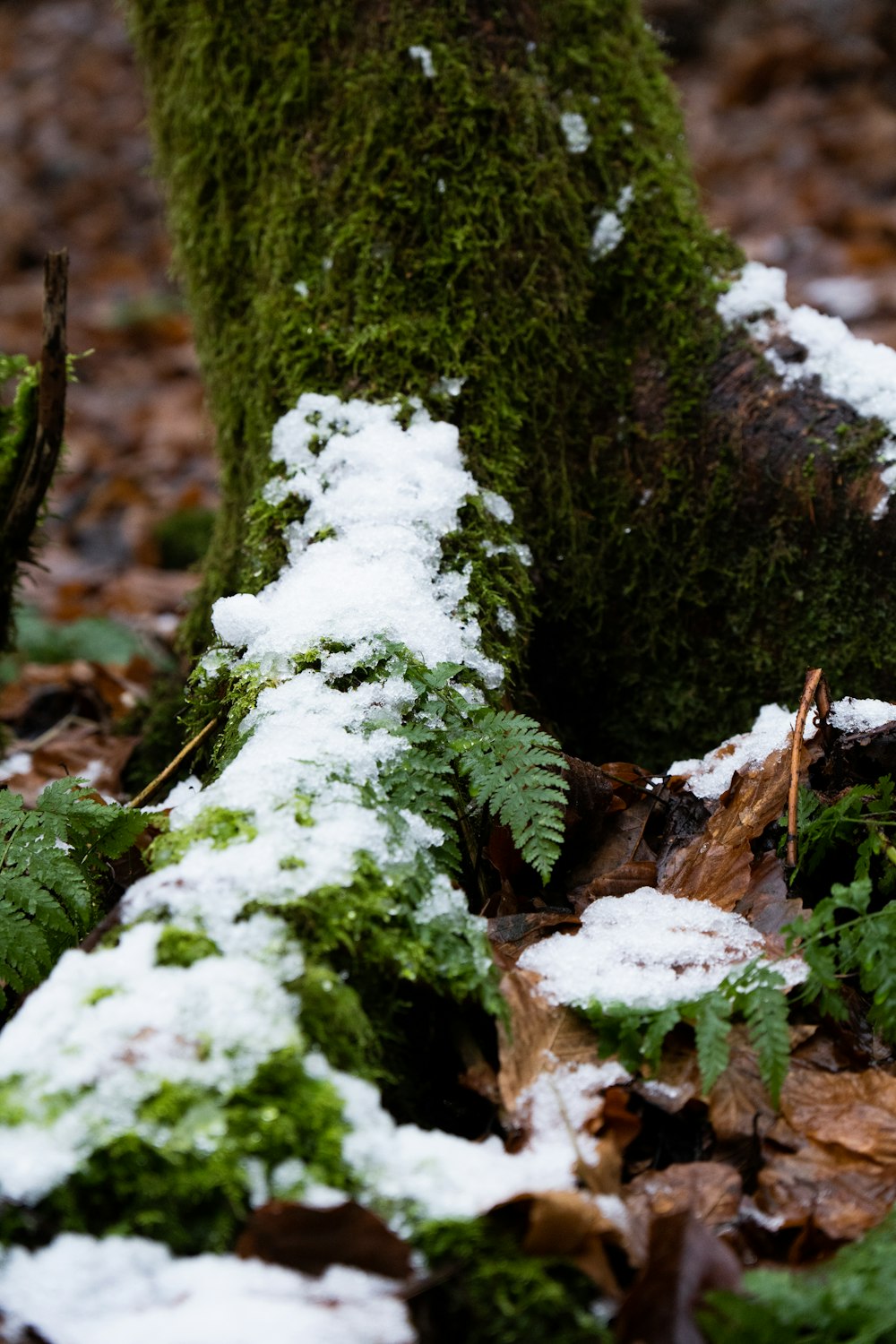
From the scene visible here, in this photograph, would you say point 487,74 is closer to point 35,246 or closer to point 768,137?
point 768,137

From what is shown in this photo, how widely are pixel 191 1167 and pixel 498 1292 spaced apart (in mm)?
403

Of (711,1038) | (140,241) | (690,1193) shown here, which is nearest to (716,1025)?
(711,1038)

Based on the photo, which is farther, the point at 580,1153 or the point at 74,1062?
the point at 580,1153

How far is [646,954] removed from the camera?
1.77 meters

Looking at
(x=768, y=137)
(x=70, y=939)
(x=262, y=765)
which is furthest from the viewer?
(x=768, y=137)

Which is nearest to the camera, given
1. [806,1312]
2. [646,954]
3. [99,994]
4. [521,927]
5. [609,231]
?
[806,1312]

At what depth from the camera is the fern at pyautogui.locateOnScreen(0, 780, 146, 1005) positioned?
183 centimetres

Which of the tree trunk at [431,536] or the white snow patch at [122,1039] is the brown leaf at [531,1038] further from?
the white snow patch at [122,1039]

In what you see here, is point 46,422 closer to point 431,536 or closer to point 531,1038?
point 431,536

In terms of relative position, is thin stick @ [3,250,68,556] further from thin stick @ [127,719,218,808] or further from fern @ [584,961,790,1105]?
fern @ [584,961,790,1105]

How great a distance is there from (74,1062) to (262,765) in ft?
1.95

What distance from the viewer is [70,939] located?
6.49 ft

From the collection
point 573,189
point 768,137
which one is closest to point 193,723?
point 573,189

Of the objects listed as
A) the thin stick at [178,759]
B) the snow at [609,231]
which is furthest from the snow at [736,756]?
the snow at [609,231]
